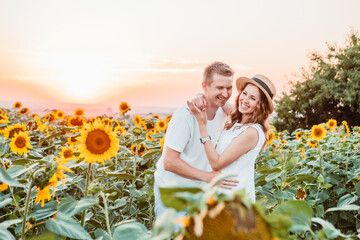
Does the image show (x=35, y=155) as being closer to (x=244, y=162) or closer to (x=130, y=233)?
(x=244, y=162)

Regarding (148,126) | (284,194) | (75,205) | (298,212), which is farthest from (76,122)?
(298,212)

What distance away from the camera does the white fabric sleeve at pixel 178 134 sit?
2.53 metres

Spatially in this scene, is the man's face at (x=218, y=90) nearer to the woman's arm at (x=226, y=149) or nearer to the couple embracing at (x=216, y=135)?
the couple embracing at (x=216, y=135)

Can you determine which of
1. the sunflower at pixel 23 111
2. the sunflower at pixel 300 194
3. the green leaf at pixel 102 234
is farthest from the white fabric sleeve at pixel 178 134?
the sunflower at pixel 23 111

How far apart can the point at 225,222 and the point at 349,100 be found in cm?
2709

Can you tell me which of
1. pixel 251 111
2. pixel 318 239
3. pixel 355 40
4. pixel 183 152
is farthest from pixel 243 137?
pixel 355 40

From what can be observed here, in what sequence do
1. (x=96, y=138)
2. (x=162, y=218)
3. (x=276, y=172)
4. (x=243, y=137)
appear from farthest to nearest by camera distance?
(x=276, y=172) → (x=243, y=137) → (x=96, y=138) → (x=162, y=218)

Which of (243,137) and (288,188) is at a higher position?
(243,137)

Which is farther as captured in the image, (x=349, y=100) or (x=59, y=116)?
(x=349, y=100)

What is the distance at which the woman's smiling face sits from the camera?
267cm

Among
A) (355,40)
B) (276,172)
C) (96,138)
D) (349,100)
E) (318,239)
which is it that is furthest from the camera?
(355,40)

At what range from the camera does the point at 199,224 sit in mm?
476

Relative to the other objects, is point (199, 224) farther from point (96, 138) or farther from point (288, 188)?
point (288, 188)

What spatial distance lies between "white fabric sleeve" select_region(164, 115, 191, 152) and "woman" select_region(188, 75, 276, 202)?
13 centimetres
